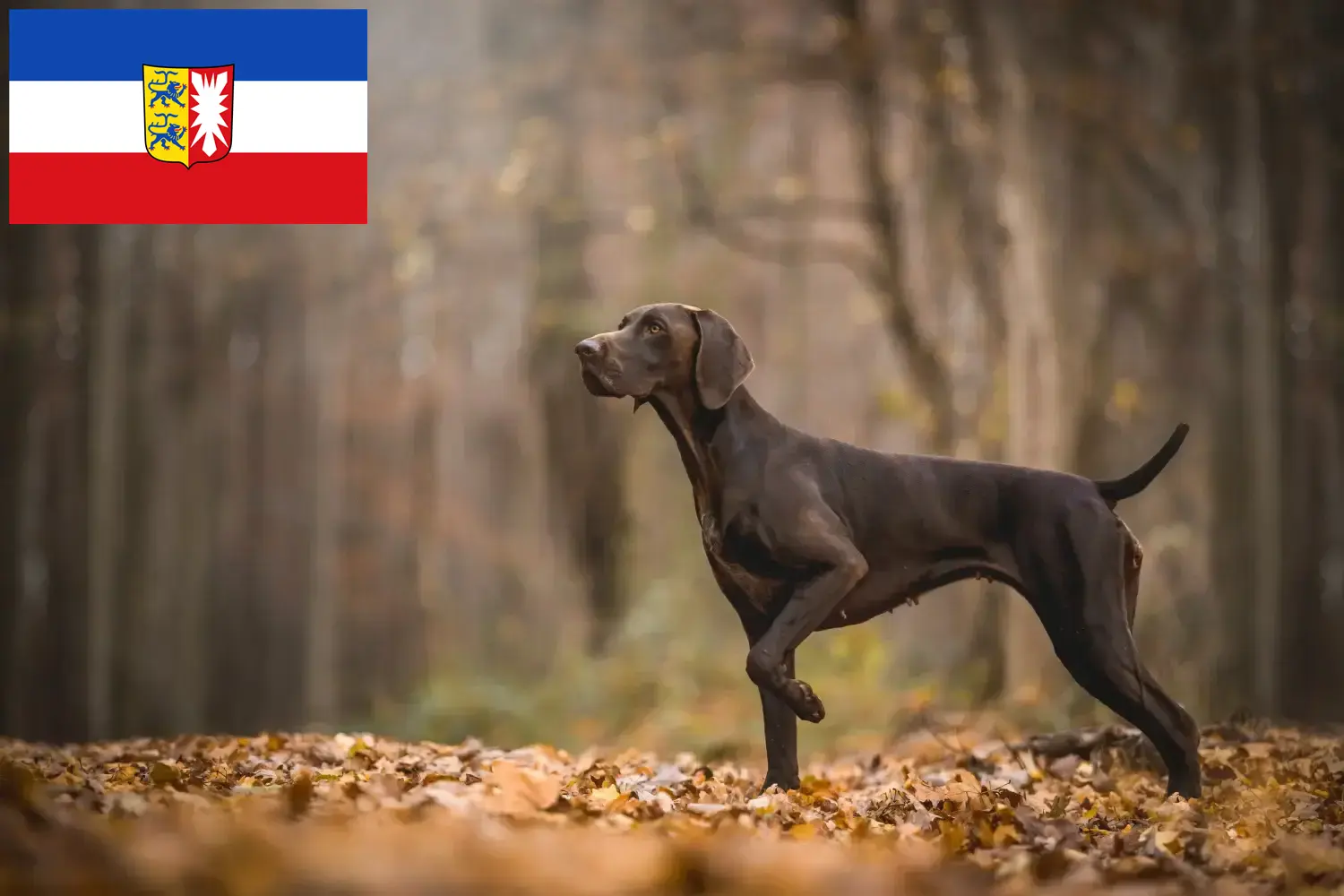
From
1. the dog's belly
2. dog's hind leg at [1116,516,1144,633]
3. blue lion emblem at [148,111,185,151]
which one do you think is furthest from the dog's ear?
blue lion emblem at [148,111,185,151]

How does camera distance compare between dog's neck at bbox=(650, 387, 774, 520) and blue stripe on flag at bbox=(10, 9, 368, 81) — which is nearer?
dog's neck at bbox=(650, 387, 774, 520)

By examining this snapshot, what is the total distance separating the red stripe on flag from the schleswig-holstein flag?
0.05 feet

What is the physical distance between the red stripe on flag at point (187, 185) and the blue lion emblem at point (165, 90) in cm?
55

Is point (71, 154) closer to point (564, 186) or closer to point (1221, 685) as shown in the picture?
point (564, 186)

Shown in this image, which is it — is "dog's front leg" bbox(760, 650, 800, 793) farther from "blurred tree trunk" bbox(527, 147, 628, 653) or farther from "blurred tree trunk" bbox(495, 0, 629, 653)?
"blurred tree trunk" bbox(527, 147, 628, 653)

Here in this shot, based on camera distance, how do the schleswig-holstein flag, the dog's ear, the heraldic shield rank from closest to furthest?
the dog's ear, the heraldic shield, the schleswig-holstein flag

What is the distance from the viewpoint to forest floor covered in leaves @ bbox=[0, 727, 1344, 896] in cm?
295

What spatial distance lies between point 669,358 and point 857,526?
111 cm

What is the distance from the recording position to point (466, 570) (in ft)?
84.4

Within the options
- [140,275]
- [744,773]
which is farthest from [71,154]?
[140,275]

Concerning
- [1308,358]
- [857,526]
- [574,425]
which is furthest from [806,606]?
[574,425]

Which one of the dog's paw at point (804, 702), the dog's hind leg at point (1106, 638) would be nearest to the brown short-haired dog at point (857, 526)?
the dog's hind leg at point (1106, 638)

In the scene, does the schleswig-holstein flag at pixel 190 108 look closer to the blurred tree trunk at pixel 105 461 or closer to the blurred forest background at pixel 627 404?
the blurred forest background at pixel 627 404

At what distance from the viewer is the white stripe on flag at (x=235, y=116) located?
33.7ft
